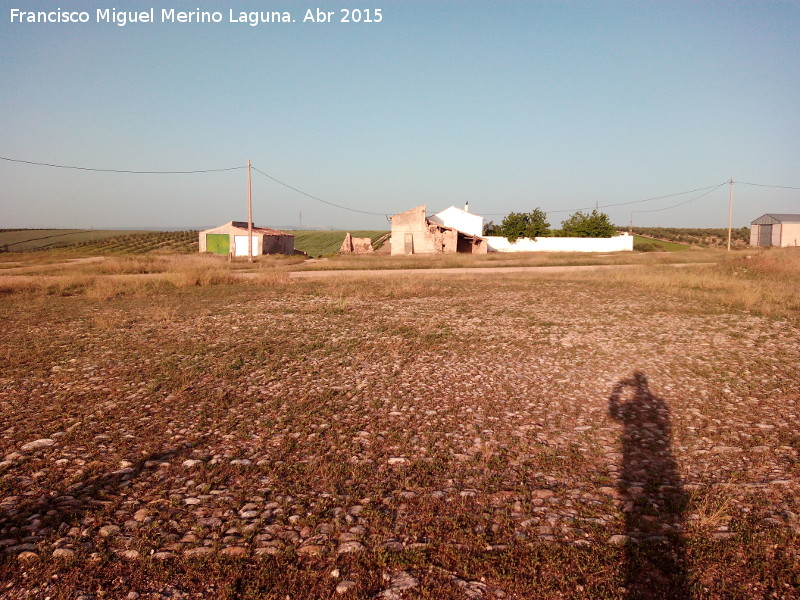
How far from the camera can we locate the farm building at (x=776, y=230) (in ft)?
231

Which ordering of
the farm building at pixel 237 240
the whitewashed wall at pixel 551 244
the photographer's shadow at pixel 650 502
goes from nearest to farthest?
the photographer's shadow at pixel 650 502
the farm building at pixel 237 240
the whitewashed wall at pixel 551 244

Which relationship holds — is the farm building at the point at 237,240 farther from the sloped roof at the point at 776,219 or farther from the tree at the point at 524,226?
the sloped roof at the point at 776,219

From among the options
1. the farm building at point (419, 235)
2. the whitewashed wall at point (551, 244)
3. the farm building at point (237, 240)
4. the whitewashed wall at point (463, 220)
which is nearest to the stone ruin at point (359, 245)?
the farm building at point (419, 235)

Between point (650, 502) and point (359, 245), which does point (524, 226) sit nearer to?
point (359, 245)

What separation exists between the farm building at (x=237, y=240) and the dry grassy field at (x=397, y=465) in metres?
46.0

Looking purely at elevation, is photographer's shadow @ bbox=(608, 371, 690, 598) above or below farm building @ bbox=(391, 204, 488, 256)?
below

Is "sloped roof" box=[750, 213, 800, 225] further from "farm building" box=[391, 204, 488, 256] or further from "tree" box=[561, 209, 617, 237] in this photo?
"farm building" box=[391, 204, 488, 256]

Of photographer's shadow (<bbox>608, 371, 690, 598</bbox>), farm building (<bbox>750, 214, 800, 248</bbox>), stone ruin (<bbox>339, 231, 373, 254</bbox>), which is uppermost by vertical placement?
farm building (<bbox>750, 214, 800, 248</bbox>)

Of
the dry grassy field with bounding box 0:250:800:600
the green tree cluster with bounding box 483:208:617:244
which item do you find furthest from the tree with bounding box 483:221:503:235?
the dry grassy field with bounding box 0:250:800:600

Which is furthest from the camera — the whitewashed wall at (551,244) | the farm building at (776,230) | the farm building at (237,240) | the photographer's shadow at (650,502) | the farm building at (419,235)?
the farm building at (776,230)

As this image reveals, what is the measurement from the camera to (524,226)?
67812 millimetres

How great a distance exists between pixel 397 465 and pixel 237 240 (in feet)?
186

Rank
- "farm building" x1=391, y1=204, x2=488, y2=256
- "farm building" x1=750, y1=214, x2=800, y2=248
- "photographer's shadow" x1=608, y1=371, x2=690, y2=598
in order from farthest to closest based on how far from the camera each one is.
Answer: "farm building" x1=750, y1=214, x2=800, y2=248 < "farm building" x1=391, y1=204, x2=488, y2=256 < "photographer's shadow" x1=608, y1=371, x2=690, y2=598

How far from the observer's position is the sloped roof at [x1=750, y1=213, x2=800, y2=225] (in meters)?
72.2
